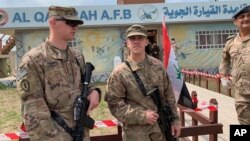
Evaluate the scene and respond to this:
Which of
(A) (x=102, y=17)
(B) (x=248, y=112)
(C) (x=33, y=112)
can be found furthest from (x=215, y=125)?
(A) (x=102, y=17)

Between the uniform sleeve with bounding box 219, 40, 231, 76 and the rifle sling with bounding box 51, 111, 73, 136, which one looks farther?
the uniform sleeve with bounding box 219, 40, 231, 76

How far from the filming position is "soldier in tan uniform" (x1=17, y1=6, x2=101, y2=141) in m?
2.53

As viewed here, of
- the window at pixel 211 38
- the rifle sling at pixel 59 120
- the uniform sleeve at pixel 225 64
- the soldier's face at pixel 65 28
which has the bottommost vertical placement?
the rifle sling at pixel 59 120

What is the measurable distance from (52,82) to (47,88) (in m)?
0.06

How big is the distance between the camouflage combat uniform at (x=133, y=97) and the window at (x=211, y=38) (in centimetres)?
1515

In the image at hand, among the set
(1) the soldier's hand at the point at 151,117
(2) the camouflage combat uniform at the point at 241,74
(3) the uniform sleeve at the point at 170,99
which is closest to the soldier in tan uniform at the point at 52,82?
(1) the soldier's hand at the point at 151,117

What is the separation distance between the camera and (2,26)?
15953 millimetres

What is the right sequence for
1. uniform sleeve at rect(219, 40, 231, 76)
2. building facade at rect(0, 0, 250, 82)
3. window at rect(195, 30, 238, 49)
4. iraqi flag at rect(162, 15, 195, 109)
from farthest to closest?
window at rect(195, 30, 238, 49) → building facade at rect(0, 0, 250, 82) → uniform sleeve at rect(219, 40, 231, 76) → iraqi flag at rect(162, 15, 195, 109)

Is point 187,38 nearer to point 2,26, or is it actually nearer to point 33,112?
point 2,26

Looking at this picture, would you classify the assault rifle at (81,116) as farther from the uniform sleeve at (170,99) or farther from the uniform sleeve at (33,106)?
the uniform sleeve at (170,99)

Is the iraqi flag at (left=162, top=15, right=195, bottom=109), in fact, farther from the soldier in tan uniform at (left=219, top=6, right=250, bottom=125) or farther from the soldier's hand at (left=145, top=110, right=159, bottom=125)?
the soldier's hand at (left=145, top=110, right=159, bottom=125)

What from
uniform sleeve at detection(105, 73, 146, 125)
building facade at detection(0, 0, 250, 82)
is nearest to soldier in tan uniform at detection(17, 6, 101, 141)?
uniform sleeve at detection(105, 73, 146, 125)

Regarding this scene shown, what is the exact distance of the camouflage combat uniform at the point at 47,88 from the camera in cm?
253

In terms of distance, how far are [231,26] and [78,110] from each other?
16.8m
